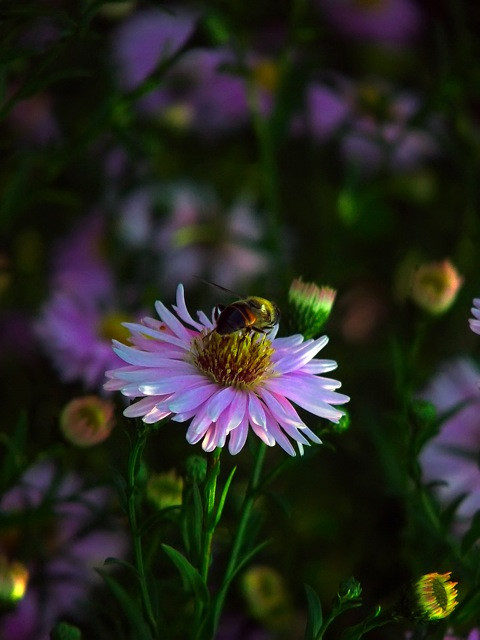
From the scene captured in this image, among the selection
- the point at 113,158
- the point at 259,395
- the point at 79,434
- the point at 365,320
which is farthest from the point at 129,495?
the point at 365,320

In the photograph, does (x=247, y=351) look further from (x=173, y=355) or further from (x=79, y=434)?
(x=79, y=434)

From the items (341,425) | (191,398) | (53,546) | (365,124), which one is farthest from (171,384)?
(365,124)

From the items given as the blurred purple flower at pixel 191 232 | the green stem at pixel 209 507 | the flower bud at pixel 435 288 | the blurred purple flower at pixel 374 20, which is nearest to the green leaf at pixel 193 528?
the green stem at pixel 209 507

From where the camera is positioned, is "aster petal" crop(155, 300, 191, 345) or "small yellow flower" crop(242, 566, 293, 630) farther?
"small yellow flower" crop(242, 566, 293, 630)

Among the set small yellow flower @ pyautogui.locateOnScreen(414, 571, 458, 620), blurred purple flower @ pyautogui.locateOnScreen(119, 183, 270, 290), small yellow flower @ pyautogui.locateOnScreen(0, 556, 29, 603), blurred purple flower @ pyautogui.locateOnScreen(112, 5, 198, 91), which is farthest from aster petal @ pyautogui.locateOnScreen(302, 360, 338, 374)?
blurred purple flower @ pyautogui.locateOnScreen(112, 5, 198, 91)

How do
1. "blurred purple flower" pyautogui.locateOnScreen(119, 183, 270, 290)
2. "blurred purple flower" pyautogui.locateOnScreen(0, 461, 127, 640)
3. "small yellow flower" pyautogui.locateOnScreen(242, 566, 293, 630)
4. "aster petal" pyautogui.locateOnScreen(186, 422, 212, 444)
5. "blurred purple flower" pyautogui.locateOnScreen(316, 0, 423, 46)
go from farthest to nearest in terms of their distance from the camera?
"blurred purple flower" pyautogui.locateOnScreen(316, 0, 423, 46)
"blurred purple flower" pyautogui.locateOnScreen(119, 183, 270, 290)
"small yellow flower" pyautogui.locateOnScreen(242, 566, 293, 630)
"blurred purple flower" pyautogui.locateOnScreen(0, 461, 127, 640)
"aster petal" pyautogui.locateOnScreen(186, 422, 212, 444)

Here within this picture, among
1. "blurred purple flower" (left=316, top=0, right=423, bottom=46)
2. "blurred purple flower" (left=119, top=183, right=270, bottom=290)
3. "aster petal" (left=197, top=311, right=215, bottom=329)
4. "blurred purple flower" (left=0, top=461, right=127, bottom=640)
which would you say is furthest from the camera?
"blurred purple flower" (left=316, top=0, right=423, bottom=46)

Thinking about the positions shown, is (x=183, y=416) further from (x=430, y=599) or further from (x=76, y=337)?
(x=76, y=337)

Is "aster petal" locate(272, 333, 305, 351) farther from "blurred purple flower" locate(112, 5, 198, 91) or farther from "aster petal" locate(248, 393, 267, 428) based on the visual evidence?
"blurred purple flower" locate(112, 5, 198, 91)

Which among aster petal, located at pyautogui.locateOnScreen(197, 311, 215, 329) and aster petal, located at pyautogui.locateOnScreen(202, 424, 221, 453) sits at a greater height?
aster petal, located at pyautogui.locateOnScreen(202, 424, 221, 453)

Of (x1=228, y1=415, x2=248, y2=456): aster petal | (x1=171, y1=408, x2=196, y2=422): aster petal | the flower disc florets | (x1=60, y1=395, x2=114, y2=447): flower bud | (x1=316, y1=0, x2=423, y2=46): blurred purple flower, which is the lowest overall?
(x1=316, y1=0, x2=423, y2=46): blurred purple flower
